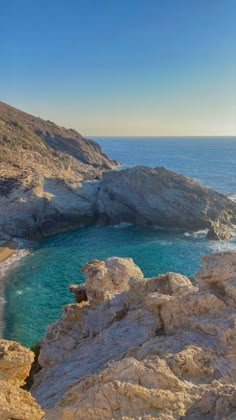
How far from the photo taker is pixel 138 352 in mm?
12133

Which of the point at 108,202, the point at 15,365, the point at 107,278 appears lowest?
the point at 108,202

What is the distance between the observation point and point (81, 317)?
19016 millimetres

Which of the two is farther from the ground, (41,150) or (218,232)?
(41,150)

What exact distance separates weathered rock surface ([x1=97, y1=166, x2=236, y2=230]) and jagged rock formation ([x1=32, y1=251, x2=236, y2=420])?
3649 centimetres

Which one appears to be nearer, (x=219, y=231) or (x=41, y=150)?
(x=219, y=231)

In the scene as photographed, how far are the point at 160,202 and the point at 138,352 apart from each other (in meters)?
47.4

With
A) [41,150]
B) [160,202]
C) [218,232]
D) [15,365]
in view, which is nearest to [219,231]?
[218,232]

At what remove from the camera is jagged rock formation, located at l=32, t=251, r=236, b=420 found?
8.45 meters

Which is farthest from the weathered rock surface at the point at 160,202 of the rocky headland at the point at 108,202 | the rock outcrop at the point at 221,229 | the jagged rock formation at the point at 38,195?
the jagged rock formation at the point at 38,195

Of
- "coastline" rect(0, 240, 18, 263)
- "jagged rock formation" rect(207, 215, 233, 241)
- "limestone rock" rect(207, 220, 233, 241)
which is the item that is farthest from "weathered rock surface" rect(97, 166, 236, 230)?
"coastline" rect(0, 240, 18, 263)

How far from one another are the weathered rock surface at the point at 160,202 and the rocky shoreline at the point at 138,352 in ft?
120

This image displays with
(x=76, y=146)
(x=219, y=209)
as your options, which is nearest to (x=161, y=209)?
(x=219, y=209)

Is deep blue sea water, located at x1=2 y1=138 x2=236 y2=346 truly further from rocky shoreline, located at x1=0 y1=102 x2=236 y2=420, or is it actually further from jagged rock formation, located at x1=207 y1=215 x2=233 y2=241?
rocky shoreline, located at x1=0 y1=102 x2=236 y2=420

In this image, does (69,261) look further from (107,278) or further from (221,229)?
(107,278)
